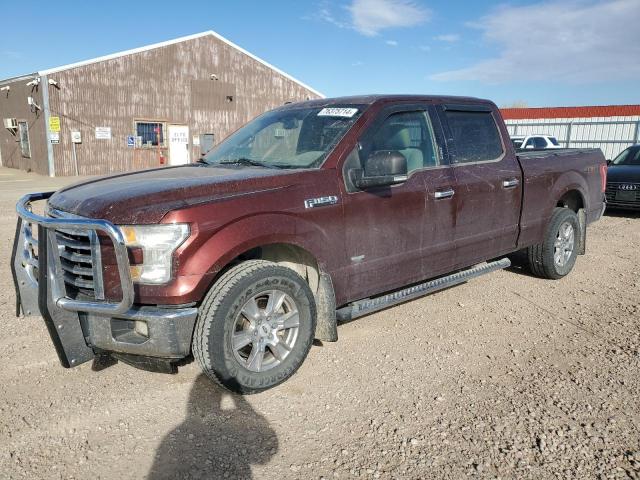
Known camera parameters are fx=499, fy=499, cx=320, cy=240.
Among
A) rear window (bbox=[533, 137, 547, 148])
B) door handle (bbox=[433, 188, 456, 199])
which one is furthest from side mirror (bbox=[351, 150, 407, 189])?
rear window (bbox=[533, 137, 547, 148])

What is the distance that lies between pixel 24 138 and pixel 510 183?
80.6 ft

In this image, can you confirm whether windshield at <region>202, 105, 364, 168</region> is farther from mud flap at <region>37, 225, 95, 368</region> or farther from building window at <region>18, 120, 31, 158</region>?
building window at <region>18, 120, 31, 158</region>

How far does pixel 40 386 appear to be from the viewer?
333cm

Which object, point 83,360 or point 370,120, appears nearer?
point 83,360

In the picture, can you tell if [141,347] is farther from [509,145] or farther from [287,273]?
[509,145]

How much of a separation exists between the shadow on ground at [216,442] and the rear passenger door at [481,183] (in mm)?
2419

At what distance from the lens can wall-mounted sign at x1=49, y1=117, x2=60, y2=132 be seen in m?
20.2

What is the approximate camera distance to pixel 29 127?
22.3 meters

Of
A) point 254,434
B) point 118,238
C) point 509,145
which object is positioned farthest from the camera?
point 509,145

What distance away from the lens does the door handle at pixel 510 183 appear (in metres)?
4.79

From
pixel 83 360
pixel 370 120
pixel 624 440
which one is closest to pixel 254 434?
pixel 83 360

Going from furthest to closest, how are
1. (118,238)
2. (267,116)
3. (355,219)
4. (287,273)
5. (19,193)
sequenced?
(19,193) < (267,116) < (355,219) < (287,273) < (118,238)

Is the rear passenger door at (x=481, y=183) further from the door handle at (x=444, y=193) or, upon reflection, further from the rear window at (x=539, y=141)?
the rear window at (x=539, y=141)

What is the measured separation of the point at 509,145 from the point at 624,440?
315cm
